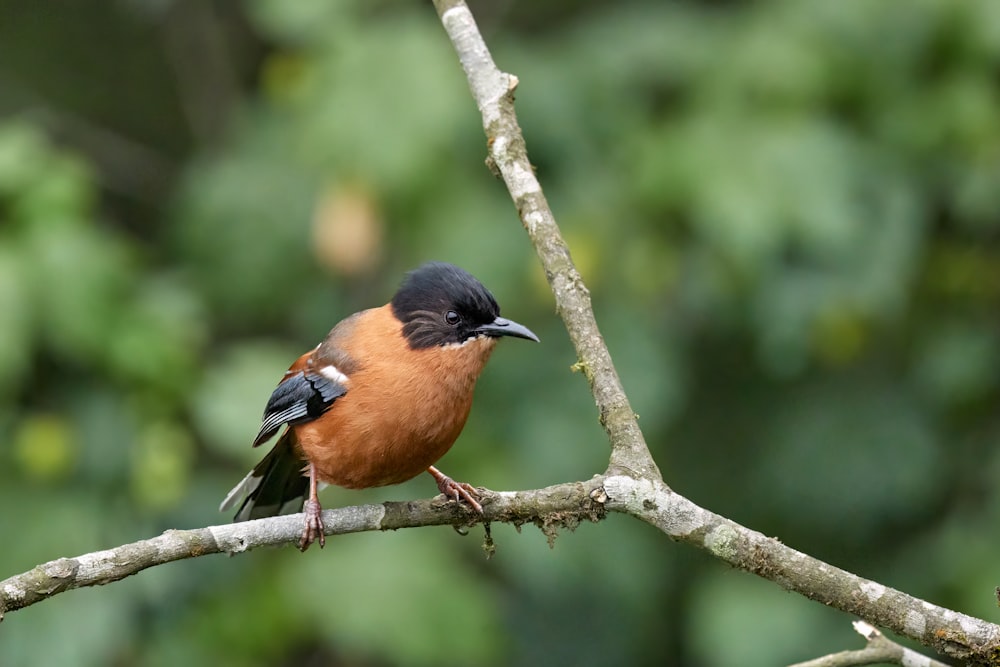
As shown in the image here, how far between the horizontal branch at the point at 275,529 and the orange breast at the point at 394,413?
11.8 inches

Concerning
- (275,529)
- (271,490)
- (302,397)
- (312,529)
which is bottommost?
(275,529)

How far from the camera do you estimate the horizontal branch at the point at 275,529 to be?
9.50 feet

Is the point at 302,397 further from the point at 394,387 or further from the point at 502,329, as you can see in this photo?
the point at 502,329

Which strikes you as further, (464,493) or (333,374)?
(333,374)

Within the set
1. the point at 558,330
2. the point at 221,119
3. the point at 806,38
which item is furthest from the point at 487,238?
the point at 221,119

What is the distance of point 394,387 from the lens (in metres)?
3.92

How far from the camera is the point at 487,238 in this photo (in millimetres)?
5691

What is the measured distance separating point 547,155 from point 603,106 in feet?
1.19

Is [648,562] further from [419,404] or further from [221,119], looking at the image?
[221,119]

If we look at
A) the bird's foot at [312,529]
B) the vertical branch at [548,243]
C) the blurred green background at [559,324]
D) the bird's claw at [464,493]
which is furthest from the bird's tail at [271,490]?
the vertical branch at [548,243]

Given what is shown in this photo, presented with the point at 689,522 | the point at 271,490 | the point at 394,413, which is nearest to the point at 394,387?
the point at 394,413

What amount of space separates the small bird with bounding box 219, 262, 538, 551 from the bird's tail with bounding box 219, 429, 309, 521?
0.17 meters

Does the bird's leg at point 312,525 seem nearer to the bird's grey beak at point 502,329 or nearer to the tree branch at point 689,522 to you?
the bird's grey beak at point 502,329

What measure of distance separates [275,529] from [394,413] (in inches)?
27.4
